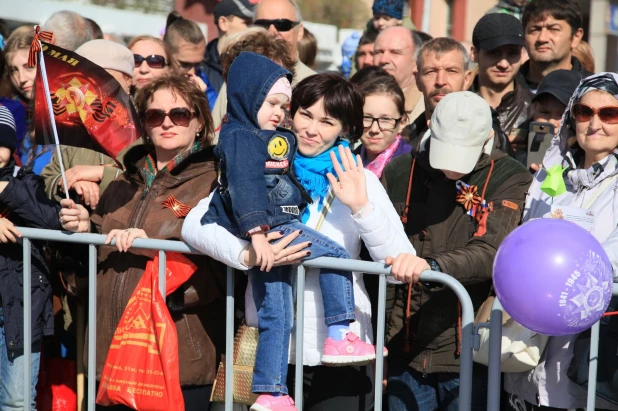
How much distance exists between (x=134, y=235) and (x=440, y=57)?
2429 millimetres

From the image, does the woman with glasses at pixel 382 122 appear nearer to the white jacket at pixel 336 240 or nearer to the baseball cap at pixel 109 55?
the white jacket at pixel 336 240

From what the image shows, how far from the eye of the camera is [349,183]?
12.4ft

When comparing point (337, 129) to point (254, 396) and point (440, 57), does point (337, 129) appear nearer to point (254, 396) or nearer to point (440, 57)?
point (254, 396)

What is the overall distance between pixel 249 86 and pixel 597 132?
1.55 m

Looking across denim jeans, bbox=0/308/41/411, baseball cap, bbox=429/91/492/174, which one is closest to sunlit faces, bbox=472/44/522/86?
baseball cap, bbox=429/91/492/174

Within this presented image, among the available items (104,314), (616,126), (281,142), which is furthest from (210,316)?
(616,126)

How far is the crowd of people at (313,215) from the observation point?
3.80 m

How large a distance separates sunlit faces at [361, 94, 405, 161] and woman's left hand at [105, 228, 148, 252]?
1420 millimetres

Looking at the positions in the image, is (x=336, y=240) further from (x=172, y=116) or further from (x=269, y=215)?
(x=172, y=116)

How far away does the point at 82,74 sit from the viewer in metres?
4.61

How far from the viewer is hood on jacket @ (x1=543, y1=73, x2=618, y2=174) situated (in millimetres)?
4020

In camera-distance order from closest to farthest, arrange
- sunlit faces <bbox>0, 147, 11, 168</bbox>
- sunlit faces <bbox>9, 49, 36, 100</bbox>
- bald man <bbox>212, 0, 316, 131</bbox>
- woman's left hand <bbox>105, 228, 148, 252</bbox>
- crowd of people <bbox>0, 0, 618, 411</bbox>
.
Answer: crowd of people <bbox>0, 0, 618, 411</bbox> → woman's left hand <bbox>105, 228, 148, 252</bbox> → sunlit faces <bbox>0, 147, 11, 168</bbox> → sunlit faces <bbox>9, 49, 36, 100</bbox> → bald man <bbox>212, 0, 316, 131</bbox>

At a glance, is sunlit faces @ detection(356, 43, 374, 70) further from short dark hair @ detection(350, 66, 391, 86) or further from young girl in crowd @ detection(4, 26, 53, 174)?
young girl in crowd @ detection(4, 26, 53, 174)

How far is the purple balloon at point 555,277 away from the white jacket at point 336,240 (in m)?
0.60
